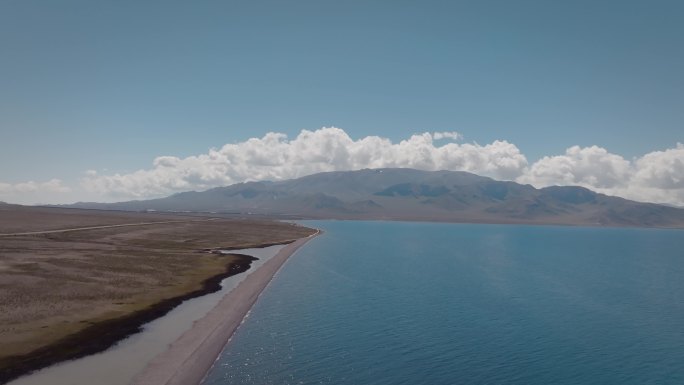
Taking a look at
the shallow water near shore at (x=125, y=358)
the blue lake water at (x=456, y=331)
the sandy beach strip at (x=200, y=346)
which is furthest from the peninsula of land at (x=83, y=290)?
the blue lake water at (x=456, y=331)

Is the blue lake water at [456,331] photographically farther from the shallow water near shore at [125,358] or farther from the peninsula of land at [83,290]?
the peninsula of land at [83,290]

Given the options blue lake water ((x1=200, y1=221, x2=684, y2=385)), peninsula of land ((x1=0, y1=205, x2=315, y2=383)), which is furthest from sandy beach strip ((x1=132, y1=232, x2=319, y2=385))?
peninsula of land ((x1=0, y1=205, x2=315, y2=383))

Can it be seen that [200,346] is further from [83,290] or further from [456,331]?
[456,331]

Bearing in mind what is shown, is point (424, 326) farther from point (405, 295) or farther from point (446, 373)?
point (405, 295)

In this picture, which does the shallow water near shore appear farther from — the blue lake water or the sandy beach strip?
the blue lake water

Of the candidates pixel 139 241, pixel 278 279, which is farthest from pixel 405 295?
pixel 139 241
